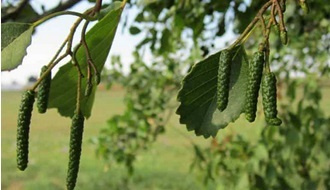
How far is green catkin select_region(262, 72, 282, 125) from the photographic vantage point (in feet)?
2.84

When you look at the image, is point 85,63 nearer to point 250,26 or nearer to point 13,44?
point 13,44

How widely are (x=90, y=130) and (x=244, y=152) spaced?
54.5 feet

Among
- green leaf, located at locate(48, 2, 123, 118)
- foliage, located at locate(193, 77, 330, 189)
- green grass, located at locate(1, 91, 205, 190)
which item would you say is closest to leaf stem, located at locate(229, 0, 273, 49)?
green leaf, located at locate(48, 2, 123, 118)

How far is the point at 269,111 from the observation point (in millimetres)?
867

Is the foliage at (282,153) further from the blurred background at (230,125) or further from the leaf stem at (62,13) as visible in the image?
the leaf stem at (62,13)

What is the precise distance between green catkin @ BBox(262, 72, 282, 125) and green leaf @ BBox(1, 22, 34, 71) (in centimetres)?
32

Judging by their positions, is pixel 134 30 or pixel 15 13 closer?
pixel 15 13

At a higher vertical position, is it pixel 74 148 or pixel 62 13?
pixel 62 13

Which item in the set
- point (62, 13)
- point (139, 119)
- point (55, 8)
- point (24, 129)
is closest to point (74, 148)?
point (24, 129)

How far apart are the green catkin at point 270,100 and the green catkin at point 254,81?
0.05ft

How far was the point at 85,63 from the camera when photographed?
1082mm

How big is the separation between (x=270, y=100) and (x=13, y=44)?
0.35m

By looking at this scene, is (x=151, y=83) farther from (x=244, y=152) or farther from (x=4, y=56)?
(x=4, y=56)

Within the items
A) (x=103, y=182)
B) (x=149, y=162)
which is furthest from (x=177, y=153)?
(x=103, y=182)
